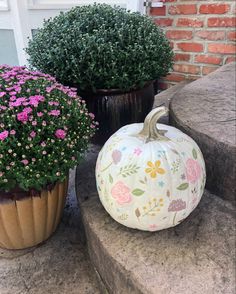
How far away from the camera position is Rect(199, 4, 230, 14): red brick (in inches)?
76.2

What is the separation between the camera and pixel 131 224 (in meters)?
0.88

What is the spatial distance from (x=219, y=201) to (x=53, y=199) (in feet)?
1.92

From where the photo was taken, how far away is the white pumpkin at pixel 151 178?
816 millimetres

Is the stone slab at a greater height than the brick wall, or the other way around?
the brick wall

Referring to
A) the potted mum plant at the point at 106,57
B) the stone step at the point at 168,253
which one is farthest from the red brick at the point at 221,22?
the stone step at the point at 168,253

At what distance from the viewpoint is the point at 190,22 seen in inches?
81.7

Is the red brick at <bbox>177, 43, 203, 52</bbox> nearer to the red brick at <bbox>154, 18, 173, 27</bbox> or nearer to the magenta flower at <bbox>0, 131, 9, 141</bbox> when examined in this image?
the red brick at <bbox>154, 18, 173, 27</bbox>

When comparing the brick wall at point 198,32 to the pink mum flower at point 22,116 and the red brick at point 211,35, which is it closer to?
the red brick at point 211,35

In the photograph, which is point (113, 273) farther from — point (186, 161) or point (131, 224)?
point (186, 161)

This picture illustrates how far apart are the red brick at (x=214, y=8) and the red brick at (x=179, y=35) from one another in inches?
6.7

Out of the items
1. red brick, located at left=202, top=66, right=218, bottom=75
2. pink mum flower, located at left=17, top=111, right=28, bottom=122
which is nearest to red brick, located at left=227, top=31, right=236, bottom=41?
red brick, located at left=202, top=66, right=218, bottom=75

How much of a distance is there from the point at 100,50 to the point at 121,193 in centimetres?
60

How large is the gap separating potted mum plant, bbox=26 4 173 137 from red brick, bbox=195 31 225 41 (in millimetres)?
850

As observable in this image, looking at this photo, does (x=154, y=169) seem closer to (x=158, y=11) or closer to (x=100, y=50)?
(x=100, y=50)
